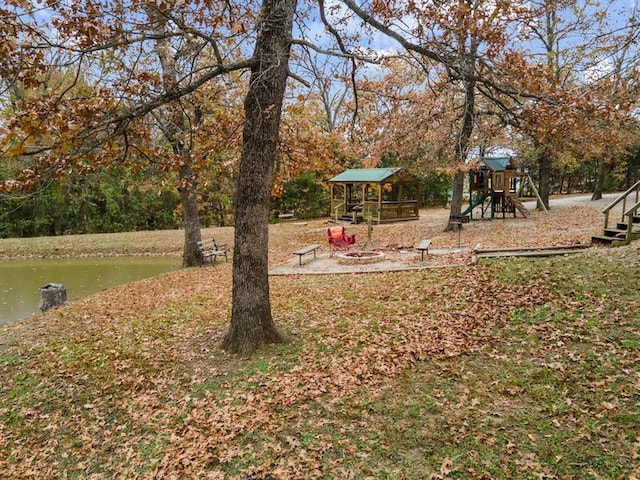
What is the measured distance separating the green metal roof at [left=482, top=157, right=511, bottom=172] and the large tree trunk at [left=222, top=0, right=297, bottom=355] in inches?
660

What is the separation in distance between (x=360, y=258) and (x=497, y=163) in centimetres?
1194

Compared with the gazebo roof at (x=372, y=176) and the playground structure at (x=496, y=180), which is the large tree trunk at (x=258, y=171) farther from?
the gazebo roof at (x=372, y=176)

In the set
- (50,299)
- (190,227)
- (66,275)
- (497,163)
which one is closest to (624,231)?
(497,163)

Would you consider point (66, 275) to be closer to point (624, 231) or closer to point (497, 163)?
point (624, 231)

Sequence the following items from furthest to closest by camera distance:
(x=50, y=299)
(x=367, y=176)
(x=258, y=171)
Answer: (x=367, y=176)
(x=50, y=299)
(x=258, y=171)

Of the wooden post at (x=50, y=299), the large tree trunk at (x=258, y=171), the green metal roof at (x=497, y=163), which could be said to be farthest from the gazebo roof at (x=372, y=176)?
the large tree trunk at (x=258, y=171)

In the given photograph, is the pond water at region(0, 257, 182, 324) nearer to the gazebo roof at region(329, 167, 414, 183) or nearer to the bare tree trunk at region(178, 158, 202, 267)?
the bare tree trunk at region(178, 158, 202, 267)

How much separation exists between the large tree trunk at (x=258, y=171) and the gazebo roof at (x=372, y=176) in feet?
54.2

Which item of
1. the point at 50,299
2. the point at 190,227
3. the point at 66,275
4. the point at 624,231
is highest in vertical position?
the point at 190,227

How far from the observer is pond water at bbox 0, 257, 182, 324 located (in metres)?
11.1

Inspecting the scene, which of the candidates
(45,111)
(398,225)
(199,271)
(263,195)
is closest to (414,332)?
(263,195)

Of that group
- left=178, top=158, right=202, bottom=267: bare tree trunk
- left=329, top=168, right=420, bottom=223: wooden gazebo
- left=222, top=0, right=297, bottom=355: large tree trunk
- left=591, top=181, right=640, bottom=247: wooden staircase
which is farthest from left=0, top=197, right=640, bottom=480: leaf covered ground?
left=329, top=168, right=420, bottom=223: wooden gazebo

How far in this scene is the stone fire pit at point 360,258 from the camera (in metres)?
11.7

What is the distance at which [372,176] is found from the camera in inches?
885
